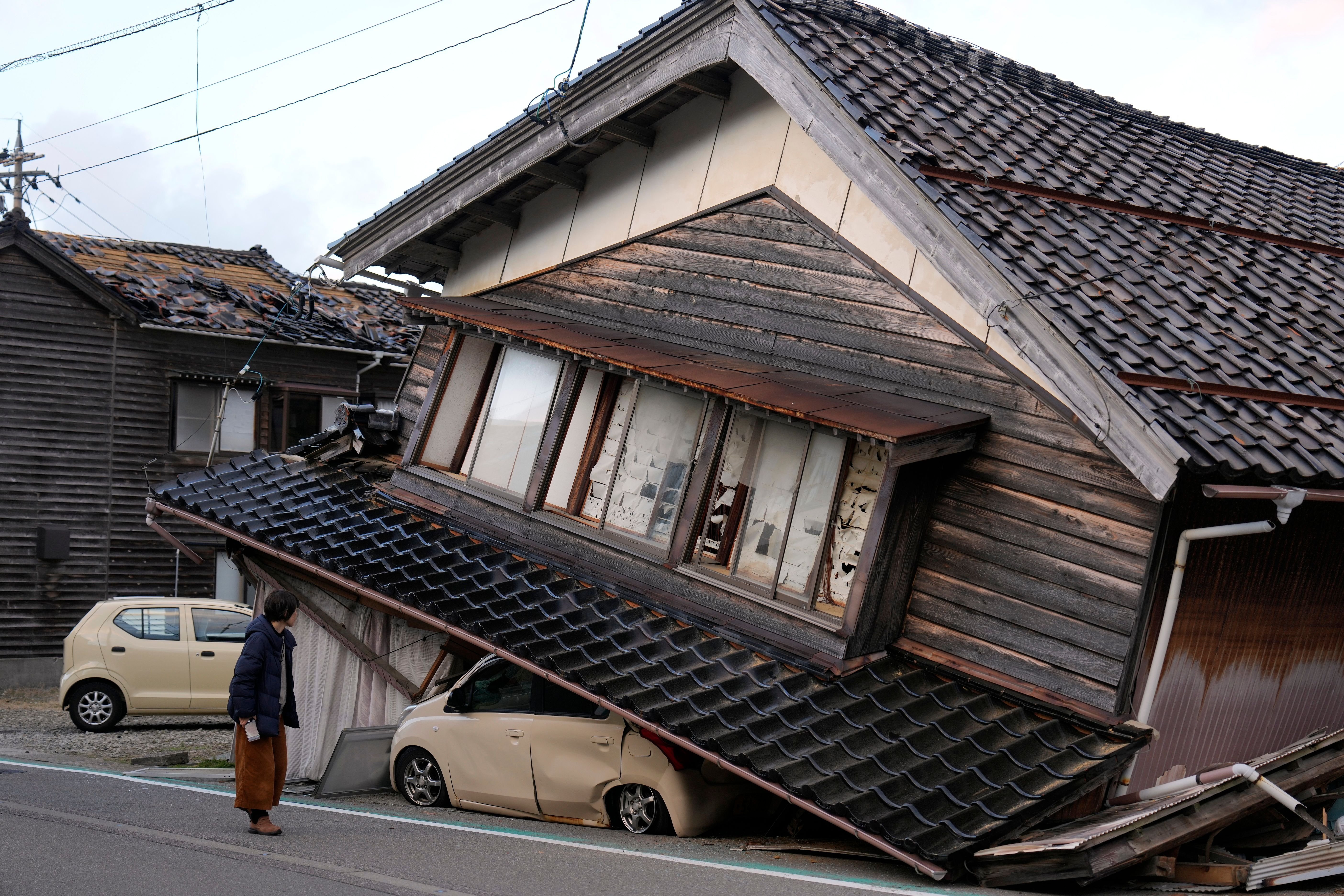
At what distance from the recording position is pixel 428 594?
10055 millimetres

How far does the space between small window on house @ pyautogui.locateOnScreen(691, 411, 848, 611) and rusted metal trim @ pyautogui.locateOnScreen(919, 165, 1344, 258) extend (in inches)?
85.7

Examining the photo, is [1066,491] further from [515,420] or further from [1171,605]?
[515,420]

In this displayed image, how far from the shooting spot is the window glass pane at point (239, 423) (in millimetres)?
23938

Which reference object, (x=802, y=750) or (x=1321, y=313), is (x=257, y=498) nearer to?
(x=802, y=750)

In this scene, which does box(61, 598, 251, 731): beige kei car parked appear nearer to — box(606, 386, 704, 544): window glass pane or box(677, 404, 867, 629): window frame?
box(606, 386, 704, 544): window glass pane

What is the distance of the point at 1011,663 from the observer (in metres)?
8.21

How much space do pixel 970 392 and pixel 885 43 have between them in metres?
4.18

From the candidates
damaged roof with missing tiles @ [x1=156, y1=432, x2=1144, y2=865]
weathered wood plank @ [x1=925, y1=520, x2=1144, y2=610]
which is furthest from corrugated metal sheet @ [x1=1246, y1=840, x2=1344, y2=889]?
weathered wood plank @ [x1=925, y1=520, x2=1144, y2=610]

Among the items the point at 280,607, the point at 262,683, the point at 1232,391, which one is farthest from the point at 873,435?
the point at 262,683

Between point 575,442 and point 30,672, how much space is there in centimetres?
1566

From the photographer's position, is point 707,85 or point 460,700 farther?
point 707,85

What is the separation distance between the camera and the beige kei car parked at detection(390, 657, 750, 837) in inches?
346

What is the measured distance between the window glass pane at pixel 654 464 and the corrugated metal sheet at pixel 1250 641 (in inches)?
154

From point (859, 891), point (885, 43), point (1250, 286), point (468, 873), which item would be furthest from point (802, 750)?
point (885, 43)
